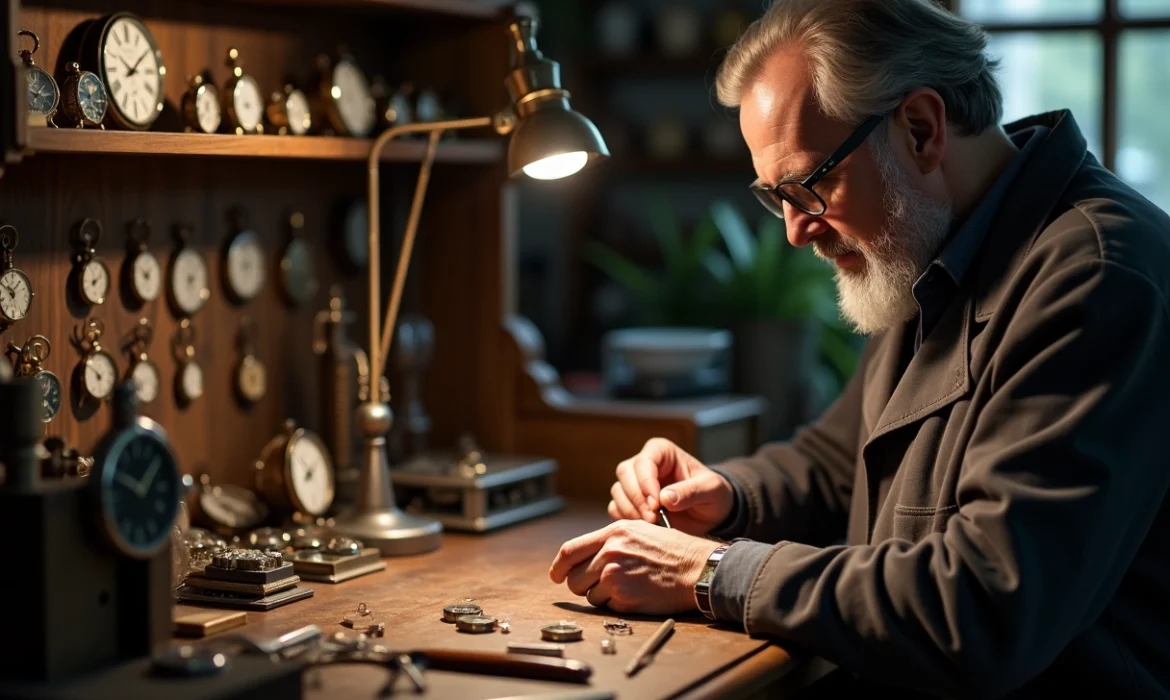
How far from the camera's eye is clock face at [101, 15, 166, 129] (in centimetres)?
→ 241

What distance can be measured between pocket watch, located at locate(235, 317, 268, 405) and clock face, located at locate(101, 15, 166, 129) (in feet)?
1.90

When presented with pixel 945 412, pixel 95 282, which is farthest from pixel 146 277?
pixel 945 412

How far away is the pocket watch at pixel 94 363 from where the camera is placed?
8.34 ft

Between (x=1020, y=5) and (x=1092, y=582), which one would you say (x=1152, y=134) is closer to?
(x=1020, y=5)

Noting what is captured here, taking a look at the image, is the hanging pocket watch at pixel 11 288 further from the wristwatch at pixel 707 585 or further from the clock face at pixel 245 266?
the wristwatch at pixel 707 585

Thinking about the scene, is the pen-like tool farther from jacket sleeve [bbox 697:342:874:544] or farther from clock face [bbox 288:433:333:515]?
clock face [bbox 288:433:333:515]

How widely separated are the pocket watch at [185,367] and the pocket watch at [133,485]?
1.00m

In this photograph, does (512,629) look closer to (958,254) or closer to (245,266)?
(958,254)

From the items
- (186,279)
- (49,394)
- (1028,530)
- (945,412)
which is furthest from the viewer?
(186,279)

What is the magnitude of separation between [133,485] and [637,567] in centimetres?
81

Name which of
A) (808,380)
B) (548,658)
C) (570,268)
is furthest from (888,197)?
(570,268)

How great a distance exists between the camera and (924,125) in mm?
2336

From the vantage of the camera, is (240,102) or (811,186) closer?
(811,186)

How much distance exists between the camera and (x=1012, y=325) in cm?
207
